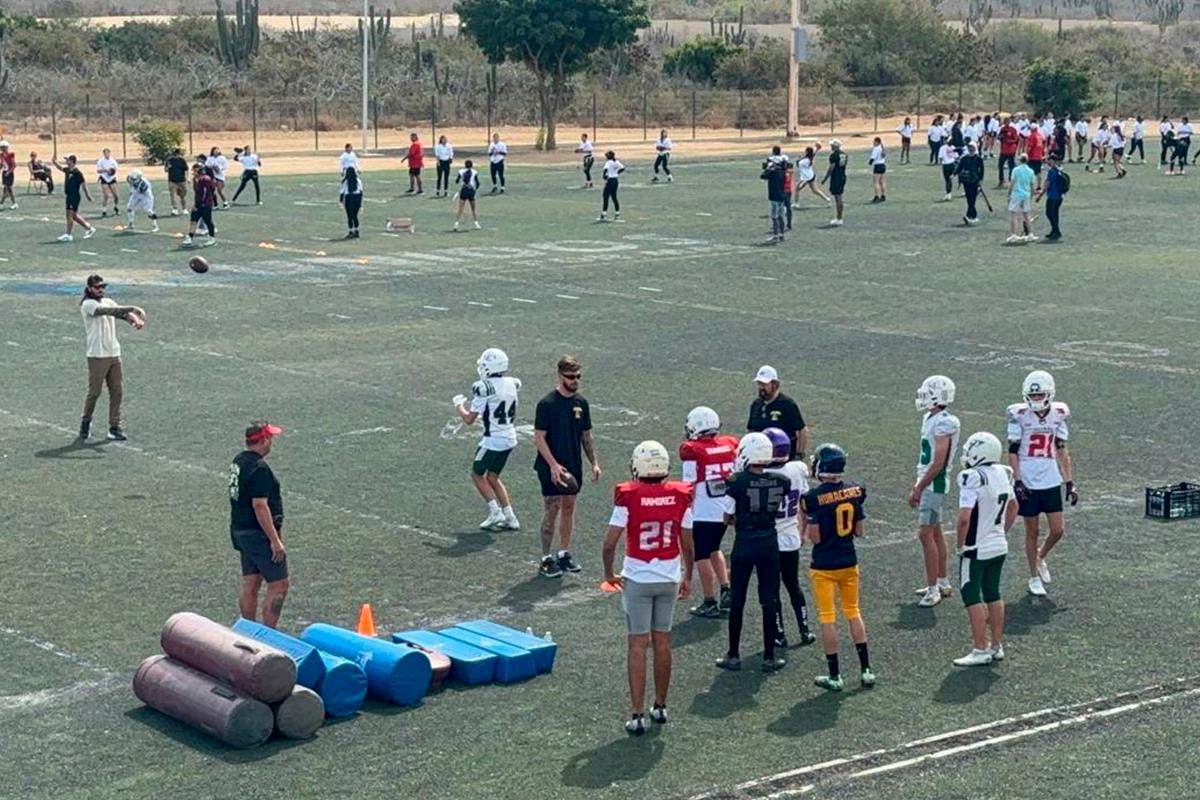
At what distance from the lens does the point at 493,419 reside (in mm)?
16469

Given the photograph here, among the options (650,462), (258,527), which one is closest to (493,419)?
(258,527)

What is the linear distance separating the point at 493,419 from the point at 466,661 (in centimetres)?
414

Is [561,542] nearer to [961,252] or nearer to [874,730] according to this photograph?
[874,730]

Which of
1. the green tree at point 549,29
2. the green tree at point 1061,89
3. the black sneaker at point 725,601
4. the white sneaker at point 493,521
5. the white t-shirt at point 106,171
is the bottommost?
the black sneaker at point 725,601

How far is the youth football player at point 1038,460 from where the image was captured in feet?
48.8

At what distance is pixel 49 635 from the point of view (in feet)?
45.0

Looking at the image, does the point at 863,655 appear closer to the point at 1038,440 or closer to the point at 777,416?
the point at 777,416

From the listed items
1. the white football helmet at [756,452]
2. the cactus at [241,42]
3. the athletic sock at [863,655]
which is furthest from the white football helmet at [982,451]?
the cactus at [241,42]

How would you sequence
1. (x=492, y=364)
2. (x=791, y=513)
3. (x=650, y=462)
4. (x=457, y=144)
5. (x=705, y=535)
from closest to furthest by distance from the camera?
(x=650, y=462), (x=791, y=513), (x=705, y=535), (x=492, y=364), (x=457, y=144)

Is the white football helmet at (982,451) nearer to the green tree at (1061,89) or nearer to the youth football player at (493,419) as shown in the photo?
the youth football player at (493,419)

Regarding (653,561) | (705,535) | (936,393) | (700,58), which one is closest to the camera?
(653,561)

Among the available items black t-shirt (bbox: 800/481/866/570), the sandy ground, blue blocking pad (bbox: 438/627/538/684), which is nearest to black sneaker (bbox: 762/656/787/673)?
black t-shirt (bbox: 800/481/866/570)

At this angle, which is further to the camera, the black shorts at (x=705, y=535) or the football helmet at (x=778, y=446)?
the black shorts at (x=705, y=535)

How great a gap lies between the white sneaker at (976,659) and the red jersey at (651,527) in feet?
7.52
